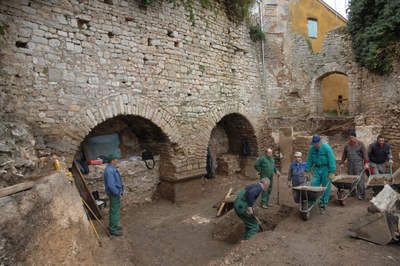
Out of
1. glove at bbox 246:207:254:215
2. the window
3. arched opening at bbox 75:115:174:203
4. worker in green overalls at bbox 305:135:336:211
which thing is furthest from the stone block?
the window

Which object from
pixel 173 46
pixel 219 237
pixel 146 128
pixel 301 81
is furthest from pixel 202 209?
pixel 301 81

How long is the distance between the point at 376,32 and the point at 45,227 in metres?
10.6

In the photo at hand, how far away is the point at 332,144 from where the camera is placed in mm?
9758

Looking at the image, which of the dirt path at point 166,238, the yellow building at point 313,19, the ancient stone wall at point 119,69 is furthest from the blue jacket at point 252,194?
the yellow building at point 313,19

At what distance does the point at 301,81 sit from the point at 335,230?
28.7 ft

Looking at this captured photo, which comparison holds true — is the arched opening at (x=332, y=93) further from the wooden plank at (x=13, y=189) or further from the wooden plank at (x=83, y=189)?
the wooden plank at (x=13, y=189)

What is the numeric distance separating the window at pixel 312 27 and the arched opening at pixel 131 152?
9.84m

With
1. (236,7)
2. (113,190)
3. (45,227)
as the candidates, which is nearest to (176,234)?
(113,190)

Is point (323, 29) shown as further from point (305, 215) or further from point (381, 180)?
point (305, 215)

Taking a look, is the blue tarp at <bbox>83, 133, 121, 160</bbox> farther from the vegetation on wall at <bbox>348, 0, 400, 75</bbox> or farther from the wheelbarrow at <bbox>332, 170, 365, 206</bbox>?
the vegetation on wall at <bbox>348, 0, 400, 75</bbox>

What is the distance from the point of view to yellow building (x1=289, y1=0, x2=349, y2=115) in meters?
12.6

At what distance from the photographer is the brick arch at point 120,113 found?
5625 mm

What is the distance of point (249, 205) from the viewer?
4746mm

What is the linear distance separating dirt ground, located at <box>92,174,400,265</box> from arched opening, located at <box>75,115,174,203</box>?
57 cm
